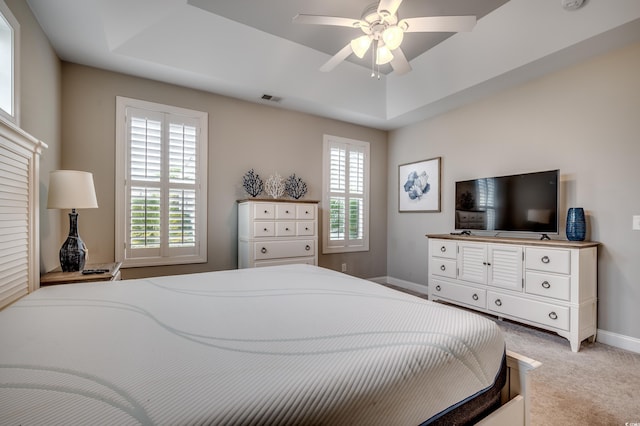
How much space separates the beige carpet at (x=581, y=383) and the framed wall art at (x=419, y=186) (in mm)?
1948

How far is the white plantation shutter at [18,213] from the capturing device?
155 cm

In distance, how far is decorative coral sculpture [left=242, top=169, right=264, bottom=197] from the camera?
3572mm

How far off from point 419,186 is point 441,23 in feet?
8.23

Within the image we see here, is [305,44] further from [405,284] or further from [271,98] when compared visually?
[405,284]

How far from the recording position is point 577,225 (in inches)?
101

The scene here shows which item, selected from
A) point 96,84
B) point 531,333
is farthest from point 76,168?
point 531,333

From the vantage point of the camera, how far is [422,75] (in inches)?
142

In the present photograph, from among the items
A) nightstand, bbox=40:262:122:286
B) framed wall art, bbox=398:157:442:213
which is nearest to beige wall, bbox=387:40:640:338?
framed wall art, bbox=398:157:442:213

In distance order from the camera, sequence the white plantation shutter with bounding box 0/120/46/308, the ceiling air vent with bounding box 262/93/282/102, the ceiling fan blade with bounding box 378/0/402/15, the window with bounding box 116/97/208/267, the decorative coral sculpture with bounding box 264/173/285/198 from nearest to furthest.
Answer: the white plantation shutter with bounding box 0/120/46/308, the ceiling fan blade with bounding box 378/0/402/15, the window with bounding box 116/97/208/267, the ceiling air vent with bounding box 262/93/282/102, the decorative coral sculpture with bounding box 264/173/285/198

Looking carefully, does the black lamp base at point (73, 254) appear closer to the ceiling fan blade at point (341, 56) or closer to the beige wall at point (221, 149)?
the beige wall at point (221, 149)

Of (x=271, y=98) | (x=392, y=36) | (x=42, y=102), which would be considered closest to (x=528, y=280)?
(x=392, y=36)

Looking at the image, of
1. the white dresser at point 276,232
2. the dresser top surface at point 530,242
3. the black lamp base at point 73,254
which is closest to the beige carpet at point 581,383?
the dresser top surface at point 530,242

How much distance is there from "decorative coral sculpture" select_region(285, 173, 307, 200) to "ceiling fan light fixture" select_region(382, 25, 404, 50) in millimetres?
2078

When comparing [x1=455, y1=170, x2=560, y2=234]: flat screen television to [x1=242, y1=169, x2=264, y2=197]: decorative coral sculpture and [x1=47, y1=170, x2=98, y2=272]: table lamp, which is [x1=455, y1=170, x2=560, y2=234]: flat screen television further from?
[x1=47, y1=170, x2=98, y2=272]: table lamp
